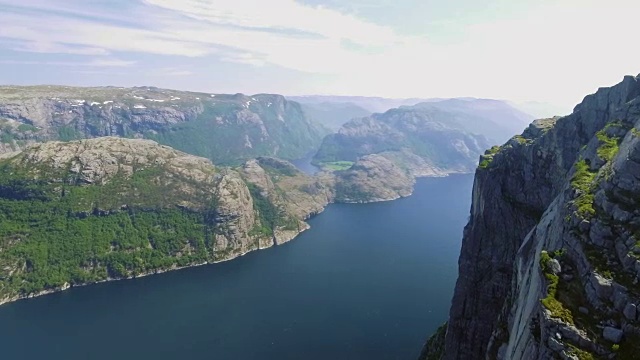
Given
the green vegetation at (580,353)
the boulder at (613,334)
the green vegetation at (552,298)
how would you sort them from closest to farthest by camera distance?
the green vegetation at (580,353) < the boulder at (613,334) < the green vegetation at (552,298)

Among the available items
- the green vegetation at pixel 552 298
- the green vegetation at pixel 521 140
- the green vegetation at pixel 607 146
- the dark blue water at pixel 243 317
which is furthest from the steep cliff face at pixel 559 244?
the dark blue water at pixel 243 317

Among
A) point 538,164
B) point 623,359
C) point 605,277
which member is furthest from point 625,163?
point 538,164

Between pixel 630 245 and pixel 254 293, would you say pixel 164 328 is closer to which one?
pixel 254 293

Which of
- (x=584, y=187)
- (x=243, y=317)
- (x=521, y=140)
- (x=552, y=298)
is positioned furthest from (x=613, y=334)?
(x=243, y=317)

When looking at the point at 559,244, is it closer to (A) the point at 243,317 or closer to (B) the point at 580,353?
(B) the point at 580,353

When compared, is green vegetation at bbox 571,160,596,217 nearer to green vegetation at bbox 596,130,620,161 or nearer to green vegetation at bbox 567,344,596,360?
green vegetation at bbox 596,130,620,161

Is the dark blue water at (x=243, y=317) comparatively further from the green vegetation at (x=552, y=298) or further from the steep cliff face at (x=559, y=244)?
the green vegetation at (x=552, y=298)
